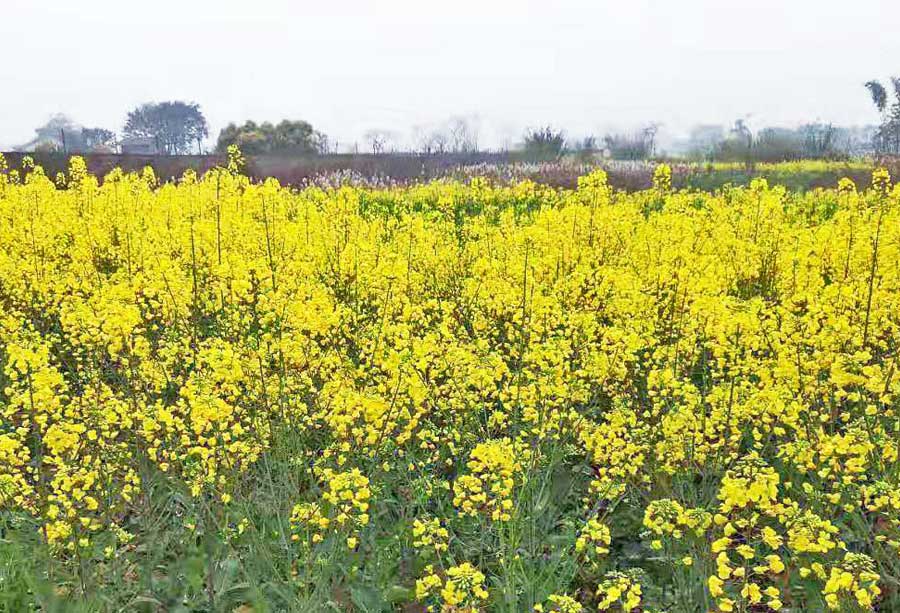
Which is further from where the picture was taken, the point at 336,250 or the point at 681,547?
the point at 336,250

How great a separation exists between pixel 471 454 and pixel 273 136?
3168 centimetres

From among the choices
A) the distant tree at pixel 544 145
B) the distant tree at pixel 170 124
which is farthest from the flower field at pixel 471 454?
the distant tree at pixel 170 124

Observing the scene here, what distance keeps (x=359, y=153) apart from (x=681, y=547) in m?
26.9

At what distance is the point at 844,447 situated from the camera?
108 inches

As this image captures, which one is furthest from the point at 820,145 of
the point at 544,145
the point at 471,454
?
the point at 471,454

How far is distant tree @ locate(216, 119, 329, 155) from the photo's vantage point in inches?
1211

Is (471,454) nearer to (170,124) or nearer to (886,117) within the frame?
(886,117)

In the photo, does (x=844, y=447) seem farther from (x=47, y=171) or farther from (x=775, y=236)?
(x=47, y=171)

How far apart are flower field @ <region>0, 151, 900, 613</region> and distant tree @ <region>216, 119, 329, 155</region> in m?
25.6

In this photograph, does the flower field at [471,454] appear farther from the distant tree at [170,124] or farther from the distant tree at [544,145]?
the distant tree at [170,124]

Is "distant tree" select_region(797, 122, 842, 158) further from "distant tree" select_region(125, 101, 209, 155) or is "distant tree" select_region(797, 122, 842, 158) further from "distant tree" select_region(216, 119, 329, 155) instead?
"distant tree" select_region(125, 101, 209, 155)

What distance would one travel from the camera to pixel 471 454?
2758 millimetres

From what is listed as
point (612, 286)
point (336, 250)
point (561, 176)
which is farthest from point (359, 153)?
point (612, 286)

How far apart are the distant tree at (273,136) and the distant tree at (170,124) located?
7865cm
